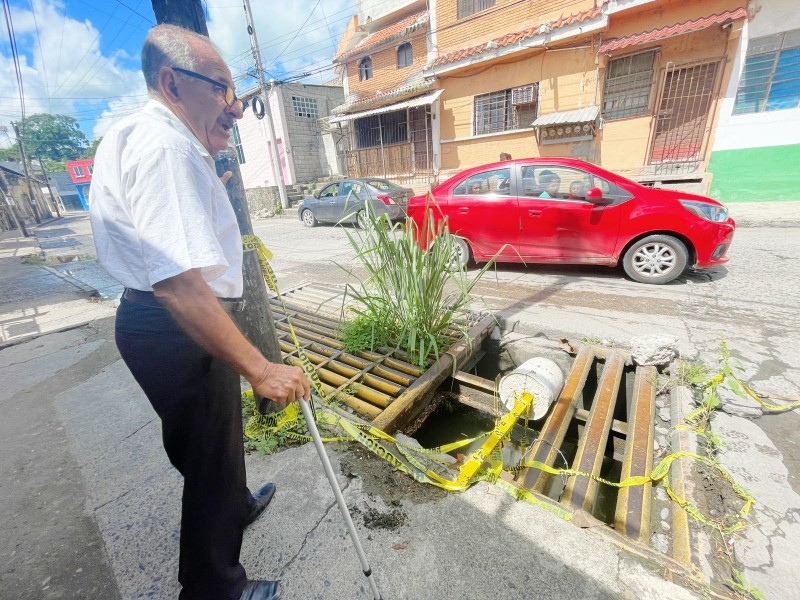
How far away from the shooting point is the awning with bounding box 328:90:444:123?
1092 centimetres

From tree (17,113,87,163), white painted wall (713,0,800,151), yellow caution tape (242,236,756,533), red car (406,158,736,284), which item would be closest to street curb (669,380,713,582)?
yellow caution tape (242,236,756,533)

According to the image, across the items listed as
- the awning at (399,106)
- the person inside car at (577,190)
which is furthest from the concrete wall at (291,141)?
the person inside car at (577,190)

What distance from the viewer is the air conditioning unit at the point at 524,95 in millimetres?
9750

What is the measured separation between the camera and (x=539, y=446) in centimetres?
201

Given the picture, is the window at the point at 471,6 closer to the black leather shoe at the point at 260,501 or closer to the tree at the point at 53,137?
the black leather shoe at the point at 260,501

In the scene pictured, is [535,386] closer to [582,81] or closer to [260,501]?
[260,501]

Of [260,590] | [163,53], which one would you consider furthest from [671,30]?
[260,590]

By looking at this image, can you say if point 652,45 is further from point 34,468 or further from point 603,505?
point 34,468

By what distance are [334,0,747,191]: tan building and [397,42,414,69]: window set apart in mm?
841

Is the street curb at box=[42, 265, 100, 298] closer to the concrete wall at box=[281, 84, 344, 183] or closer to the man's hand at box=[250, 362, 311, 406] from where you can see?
the man's hand at box=[250, 362, 311, 406]

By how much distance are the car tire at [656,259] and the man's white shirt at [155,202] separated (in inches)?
182

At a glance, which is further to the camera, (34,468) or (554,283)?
(554,283)

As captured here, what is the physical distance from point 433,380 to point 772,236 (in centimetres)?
697

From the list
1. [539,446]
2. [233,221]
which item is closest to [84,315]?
[233,221]
